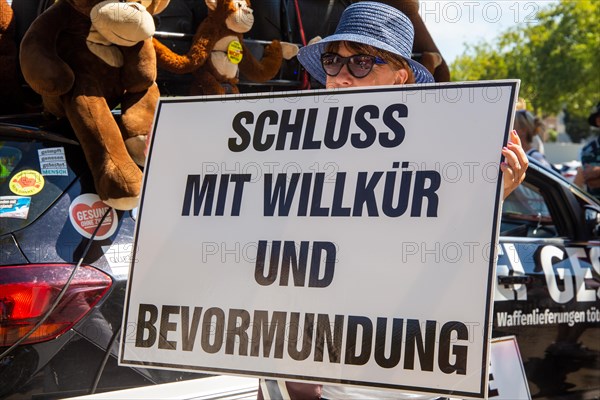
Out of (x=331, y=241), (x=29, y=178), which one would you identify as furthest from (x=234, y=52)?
(x=331, y=241)

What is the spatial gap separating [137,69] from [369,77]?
1.30 metres

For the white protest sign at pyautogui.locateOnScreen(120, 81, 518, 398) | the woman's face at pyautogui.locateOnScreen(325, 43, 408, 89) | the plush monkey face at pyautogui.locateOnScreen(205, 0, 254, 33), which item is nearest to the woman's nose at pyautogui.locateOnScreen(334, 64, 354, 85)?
the woman's face at pyautogui.locateOnScreen(325, 43, 408, 89)

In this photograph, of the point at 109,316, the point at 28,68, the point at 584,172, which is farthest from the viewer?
the point at 584,172

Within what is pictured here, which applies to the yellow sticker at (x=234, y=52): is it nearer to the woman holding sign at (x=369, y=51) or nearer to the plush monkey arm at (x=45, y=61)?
the plush monkey arm at (x=45, y=61)

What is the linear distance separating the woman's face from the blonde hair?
1 cm

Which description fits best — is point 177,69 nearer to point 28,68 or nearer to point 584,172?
point 28,68

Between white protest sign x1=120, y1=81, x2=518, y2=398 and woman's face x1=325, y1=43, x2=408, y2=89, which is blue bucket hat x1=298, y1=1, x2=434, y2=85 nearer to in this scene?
woman's face x1=325, y1=43, x2=408, y2=89

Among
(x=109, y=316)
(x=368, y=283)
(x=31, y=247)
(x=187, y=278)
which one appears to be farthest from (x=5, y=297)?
(x=368, y=283)

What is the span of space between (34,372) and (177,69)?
1.83 metres

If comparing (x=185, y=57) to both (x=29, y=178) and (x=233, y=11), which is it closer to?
(x=233, y=11)

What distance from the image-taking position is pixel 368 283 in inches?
76.5

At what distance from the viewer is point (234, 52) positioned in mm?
3992

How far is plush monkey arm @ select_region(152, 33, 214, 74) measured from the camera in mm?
3734

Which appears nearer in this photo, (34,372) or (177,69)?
(34,372)
